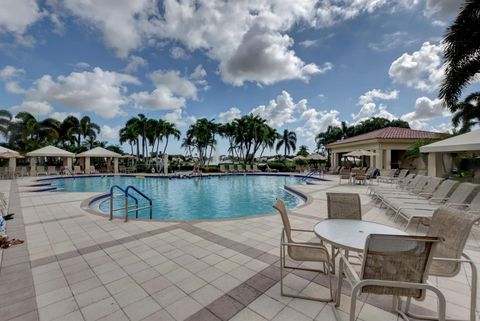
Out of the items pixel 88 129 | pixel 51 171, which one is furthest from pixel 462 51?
pixel 88 129

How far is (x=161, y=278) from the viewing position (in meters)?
2.79

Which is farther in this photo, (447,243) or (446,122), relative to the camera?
(446,122)

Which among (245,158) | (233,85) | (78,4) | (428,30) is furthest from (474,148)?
(245,158)

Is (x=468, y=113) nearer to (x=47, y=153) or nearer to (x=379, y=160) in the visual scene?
(x=379, y=160)

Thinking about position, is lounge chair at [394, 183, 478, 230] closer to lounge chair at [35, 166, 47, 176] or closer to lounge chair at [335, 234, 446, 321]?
lounge chair at [335, 234, 446, 321]

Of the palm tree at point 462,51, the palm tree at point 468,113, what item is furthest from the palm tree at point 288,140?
the palm tree at point 462,51

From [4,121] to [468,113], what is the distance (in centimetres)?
4206

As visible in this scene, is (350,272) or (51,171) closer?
(350,272)

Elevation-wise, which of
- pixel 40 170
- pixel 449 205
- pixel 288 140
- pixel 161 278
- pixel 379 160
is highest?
pixel 288 140

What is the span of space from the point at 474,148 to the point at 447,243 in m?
5.48

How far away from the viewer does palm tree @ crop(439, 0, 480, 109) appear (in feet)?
26.4

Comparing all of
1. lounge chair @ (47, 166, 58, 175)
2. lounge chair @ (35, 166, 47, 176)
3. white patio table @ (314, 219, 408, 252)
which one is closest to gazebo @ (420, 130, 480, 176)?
white patio table @ (314, 219, 408, 252)

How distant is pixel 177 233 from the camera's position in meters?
4.51

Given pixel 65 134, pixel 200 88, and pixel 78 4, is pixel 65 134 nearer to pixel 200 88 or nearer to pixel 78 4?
pixel 200 88
